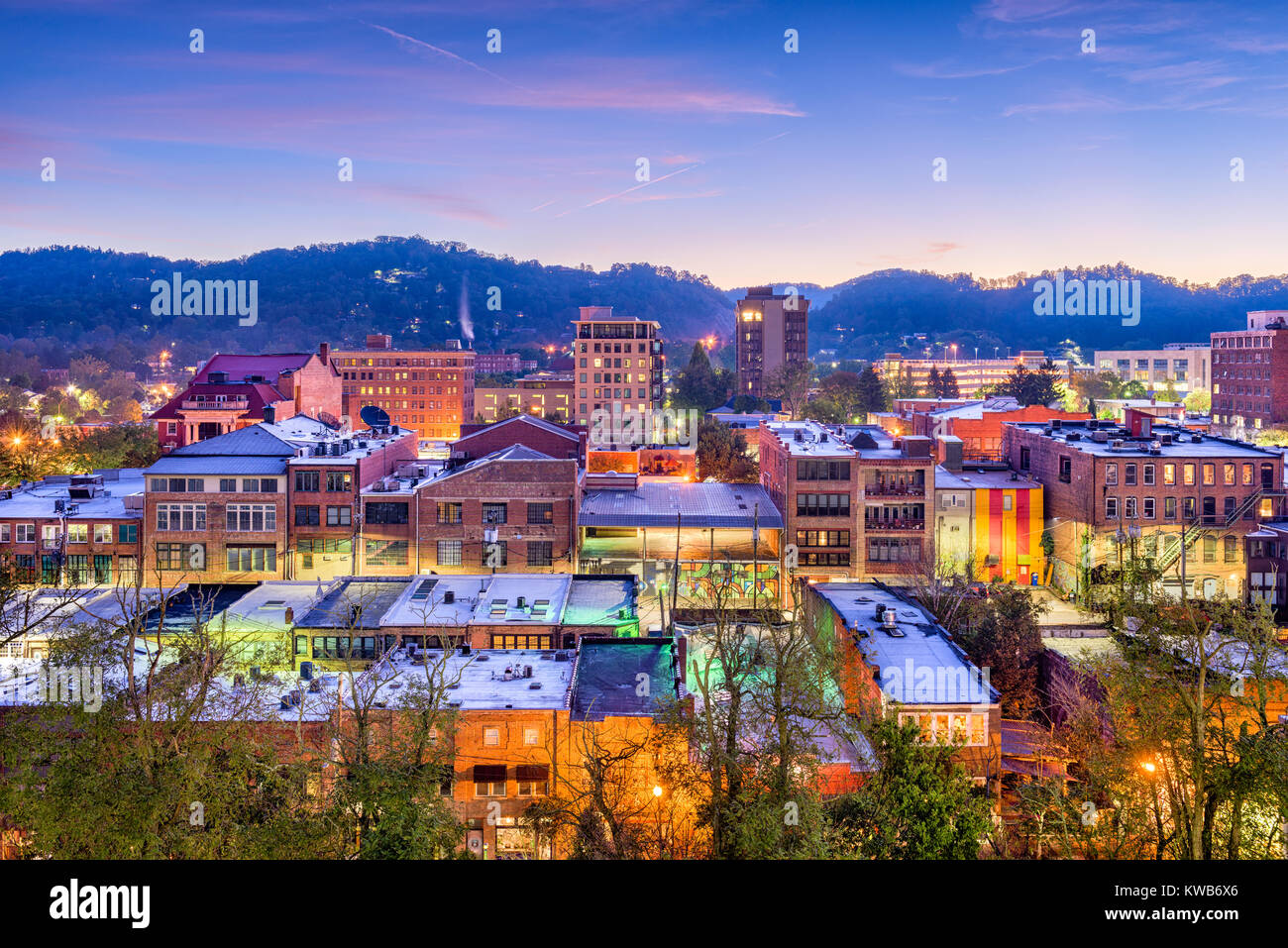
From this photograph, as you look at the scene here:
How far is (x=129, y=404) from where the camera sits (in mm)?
89500

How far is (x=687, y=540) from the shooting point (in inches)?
1661

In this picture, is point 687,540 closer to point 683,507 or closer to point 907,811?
point 683,507

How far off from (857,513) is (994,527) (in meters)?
8.35

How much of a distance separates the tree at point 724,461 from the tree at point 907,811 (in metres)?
42.5

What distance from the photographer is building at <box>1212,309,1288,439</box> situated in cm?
7800

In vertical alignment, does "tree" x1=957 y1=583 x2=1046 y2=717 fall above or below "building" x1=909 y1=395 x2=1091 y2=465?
below

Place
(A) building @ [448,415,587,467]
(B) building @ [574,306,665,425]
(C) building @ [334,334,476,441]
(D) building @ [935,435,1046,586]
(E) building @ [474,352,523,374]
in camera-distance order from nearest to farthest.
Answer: (D) building @ [935,435,1046,586], (A) building @ [448,415,587,467], (B) building @ [574,306,665,425], (C) building @ [334,334,476,441], (E) building @ [474,352,523,374]

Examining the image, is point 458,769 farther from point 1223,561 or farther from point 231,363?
point 231,363

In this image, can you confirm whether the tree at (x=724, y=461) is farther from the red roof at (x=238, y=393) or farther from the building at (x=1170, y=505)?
the red roof at (x=238, y=393)

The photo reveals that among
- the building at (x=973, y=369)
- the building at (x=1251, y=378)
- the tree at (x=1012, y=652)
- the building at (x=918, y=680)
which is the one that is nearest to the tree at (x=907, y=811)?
the building at (x=918, y=680)

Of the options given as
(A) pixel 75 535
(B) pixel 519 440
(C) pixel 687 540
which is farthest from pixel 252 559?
(C) pixel 687 540

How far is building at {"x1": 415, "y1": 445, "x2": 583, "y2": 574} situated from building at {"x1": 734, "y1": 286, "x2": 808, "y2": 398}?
304 ft

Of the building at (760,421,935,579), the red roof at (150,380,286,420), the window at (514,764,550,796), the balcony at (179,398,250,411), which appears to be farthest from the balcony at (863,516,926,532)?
the balcony at (179,398,250,411)

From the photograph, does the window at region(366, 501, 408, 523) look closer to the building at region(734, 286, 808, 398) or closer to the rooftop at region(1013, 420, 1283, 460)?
the rooftop at region(1013, 420, 1283, 460)
